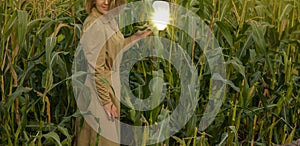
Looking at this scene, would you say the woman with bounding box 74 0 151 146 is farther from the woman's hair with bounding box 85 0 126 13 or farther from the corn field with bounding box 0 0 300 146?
the corn field with bounding box 0 0 300 146

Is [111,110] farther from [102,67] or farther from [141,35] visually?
[141,35]

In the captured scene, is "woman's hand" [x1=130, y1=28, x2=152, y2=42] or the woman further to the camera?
"woman's hand" [x1=130, y1=28, x2=152, y2=42]

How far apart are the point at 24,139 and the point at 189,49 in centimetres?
98

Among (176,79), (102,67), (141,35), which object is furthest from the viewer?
(176,79)

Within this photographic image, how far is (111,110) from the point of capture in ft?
10.0

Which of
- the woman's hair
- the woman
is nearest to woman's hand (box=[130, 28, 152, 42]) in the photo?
the woman

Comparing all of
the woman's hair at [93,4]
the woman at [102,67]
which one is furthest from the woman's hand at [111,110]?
the woman's hair at [93,4]

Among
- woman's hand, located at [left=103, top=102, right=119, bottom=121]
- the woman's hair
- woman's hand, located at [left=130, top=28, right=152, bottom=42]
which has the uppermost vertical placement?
the woman's hair

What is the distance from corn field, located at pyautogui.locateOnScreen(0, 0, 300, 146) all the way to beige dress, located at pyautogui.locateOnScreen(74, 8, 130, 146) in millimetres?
110

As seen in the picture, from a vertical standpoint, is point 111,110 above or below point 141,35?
below

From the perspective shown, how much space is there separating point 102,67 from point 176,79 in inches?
20.2

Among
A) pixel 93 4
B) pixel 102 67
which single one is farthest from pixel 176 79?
pixel 93 4

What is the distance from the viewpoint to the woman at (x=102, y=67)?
9.76 feet

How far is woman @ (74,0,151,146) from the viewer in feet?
9.76
